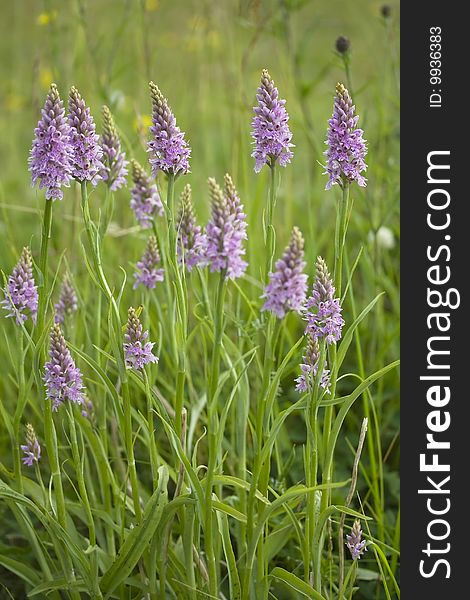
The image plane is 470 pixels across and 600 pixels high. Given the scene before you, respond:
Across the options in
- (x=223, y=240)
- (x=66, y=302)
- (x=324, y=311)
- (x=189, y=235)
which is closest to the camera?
(x=223, y=240)

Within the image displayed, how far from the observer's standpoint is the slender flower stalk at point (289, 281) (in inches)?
45.2

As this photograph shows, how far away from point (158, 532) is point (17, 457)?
301 mm

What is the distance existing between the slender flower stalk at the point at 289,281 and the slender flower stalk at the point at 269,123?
0.59 feet

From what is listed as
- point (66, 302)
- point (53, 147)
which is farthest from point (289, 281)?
point (66, 302)

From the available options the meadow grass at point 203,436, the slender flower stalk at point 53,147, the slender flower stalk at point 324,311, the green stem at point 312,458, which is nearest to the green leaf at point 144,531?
the meadow grass at point 203,436

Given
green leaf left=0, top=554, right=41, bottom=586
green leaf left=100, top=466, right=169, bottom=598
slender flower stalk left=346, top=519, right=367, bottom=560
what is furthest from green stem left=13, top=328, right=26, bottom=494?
slender flower stalk left=346, top=519, right=367, bottom=560

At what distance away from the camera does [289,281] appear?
1154 millimetres

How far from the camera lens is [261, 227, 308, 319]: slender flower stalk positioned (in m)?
1.15

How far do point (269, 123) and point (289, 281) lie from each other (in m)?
0.27

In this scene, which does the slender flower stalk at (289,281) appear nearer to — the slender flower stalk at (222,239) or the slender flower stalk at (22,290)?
the slender flower stalk at (222,239)

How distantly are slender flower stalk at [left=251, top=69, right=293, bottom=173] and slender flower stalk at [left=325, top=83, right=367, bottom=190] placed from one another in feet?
0.25

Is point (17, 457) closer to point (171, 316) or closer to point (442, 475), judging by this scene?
point (171, 316)

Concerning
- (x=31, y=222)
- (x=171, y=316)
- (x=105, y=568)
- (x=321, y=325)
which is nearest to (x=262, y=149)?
(x=321, y=325)

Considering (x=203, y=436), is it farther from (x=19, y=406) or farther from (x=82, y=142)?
(x=82, y=142)
